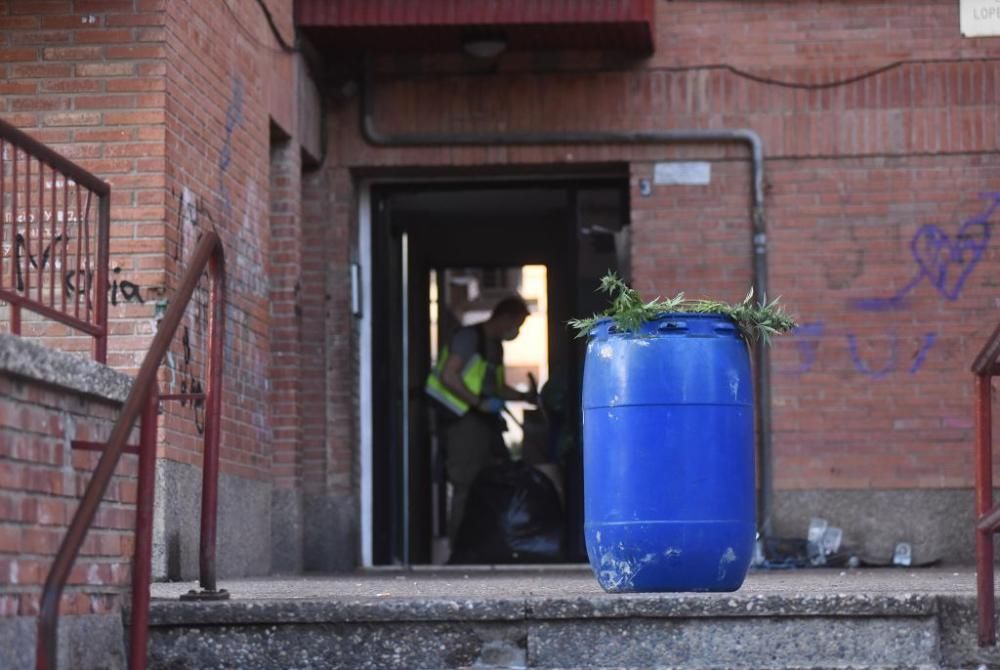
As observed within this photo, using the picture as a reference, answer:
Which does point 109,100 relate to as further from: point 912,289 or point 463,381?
point 912,289

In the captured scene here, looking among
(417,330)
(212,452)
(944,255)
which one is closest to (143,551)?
(212,452)

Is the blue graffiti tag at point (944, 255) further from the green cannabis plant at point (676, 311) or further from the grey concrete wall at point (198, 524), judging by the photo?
the green cannabis plant at point (676, 311)

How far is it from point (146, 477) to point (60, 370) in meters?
0.38

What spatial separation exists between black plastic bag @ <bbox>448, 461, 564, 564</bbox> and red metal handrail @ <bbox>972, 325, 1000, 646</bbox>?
5800mm

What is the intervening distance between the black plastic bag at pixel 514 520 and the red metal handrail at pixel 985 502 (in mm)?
5800

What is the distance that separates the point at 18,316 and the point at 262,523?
13.0 ft

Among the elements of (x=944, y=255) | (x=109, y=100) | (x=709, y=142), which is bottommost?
(x=944, y=255)

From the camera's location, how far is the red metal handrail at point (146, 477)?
4.31m

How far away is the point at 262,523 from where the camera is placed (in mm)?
8781

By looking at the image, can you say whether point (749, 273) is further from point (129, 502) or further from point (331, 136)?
point (129, 502)

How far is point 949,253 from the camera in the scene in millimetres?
10062

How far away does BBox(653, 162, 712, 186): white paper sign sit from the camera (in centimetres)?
1022

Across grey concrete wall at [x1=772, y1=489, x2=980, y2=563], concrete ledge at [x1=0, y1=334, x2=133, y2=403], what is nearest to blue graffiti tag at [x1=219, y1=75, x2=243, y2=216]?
concrete ledge at [x1=0, y1=334, x2=133, y2=403]

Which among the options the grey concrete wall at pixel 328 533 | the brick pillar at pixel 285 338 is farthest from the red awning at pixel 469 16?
the grey concrete wall at pixel 328 533
